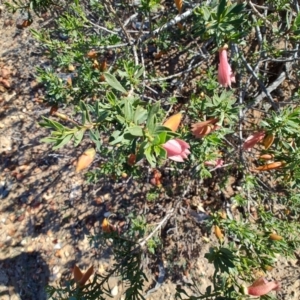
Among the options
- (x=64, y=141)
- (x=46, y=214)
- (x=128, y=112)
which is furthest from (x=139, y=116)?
(x=46, y=214)

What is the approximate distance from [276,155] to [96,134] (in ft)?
3.39

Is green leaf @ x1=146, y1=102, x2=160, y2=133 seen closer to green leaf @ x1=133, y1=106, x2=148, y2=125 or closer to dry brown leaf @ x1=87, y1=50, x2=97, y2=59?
green leaf @ x1=133, y1=106, x2=148, y2=125

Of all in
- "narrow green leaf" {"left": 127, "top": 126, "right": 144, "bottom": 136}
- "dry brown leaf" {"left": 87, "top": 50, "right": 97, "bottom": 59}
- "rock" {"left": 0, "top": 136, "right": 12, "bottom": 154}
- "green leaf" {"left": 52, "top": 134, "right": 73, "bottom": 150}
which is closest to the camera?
"narrow green leaf" {"left": 127, "top": 126, "right": 144, "bottom": 136}

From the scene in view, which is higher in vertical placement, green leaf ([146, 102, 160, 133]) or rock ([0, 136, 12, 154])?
green leaf ([146, 102, 160, 133])

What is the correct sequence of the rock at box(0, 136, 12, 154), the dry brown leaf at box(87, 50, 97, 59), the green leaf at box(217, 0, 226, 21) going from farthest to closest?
the rock at box(0, 136, 12, 154)
the dry brown leaf at box(87, 50, 97, 59)
the green leaf at box(217, 0, 226, 21)

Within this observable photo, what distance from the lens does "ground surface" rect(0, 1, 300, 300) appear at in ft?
9.41

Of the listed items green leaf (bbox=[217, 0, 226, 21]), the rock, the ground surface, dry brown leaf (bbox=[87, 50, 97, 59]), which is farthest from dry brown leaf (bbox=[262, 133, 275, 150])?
the rock

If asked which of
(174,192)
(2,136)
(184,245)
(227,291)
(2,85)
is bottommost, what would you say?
(184,245)

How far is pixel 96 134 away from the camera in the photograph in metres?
1.34

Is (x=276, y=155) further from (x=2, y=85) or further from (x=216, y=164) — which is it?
(x=2, y=85)

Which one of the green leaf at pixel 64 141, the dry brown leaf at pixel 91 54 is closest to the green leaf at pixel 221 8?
the green leaf at pixel 64 141

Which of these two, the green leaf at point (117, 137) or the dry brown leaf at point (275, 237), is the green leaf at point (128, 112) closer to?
the green leaf at point (117, 137)

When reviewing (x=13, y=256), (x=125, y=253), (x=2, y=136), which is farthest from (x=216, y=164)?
(x=2, y=136)

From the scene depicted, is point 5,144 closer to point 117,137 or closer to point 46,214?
point 46,214
